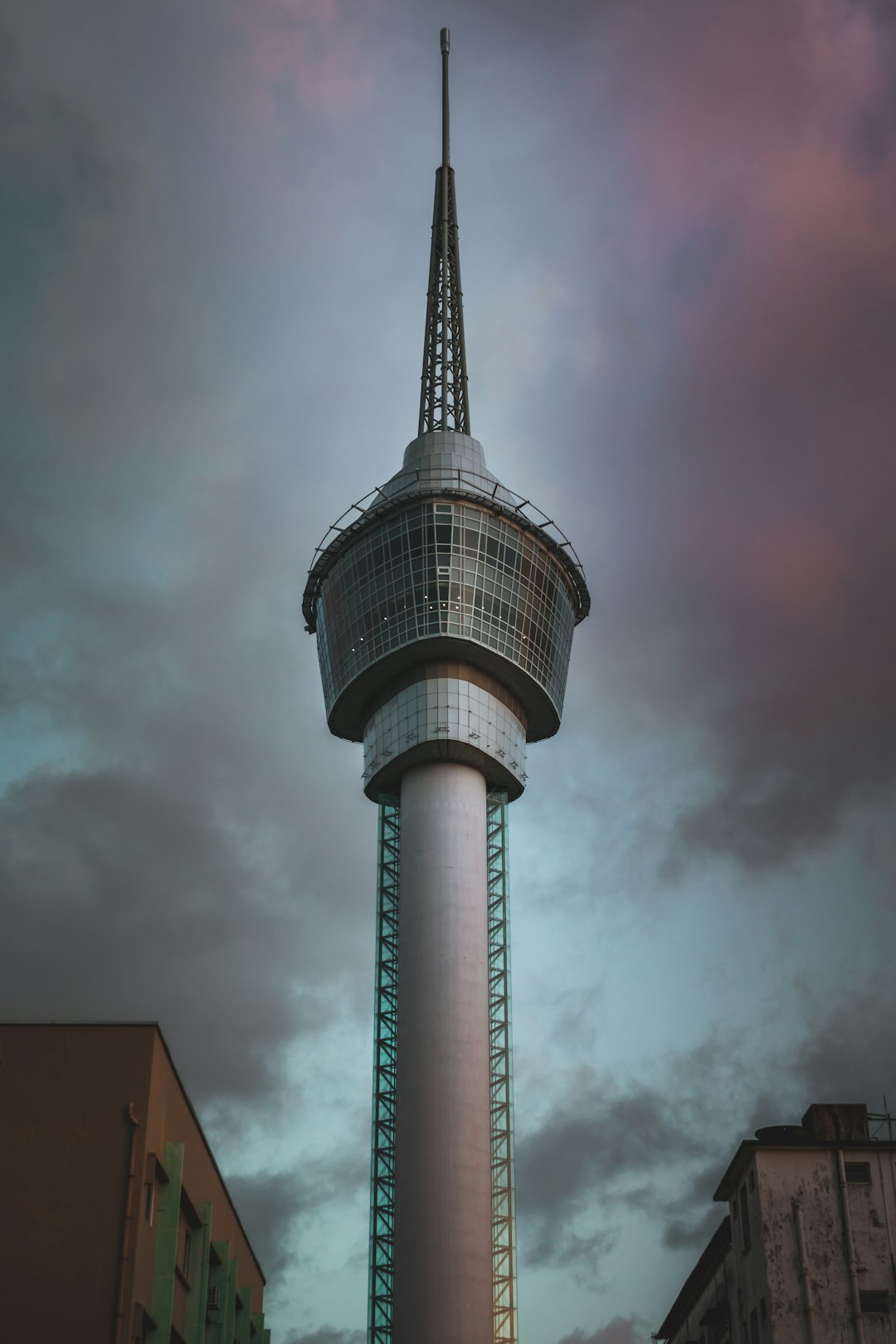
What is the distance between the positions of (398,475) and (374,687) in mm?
16367

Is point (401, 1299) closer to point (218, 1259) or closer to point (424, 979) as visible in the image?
point (424, 979)

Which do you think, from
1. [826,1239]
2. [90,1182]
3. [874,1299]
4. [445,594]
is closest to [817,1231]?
[826,1239]

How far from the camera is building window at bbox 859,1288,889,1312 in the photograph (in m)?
66.4

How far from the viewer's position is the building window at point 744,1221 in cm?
7200

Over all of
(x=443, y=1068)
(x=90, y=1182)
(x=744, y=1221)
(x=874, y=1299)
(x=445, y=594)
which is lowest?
(x=90, y=1182)

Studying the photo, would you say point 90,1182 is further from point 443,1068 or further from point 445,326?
point 445,326

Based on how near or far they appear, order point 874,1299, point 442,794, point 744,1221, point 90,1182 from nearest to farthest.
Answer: point 90,1182 < point 874,1299 < point 744,1221 < point 442,794

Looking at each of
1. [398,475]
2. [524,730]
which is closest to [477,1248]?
[524,730]

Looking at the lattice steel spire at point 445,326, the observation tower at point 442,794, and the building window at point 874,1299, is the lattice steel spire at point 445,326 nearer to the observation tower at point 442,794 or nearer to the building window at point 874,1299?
the observation tower at point 442,794

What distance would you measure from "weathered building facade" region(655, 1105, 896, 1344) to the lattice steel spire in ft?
210

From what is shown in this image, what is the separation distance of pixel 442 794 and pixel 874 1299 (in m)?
42.6

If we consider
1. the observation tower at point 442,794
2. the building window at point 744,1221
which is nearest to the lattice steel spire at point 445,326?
the observation tower at point 442,794

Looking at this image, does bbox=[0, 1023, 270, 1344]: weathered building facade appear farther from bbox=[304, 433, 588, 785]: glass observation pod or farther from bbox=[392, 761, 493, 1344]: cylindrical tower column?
bbox=[304, 433, 588, 785]: glass observation pod

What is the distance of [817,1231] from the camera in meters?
68.0
